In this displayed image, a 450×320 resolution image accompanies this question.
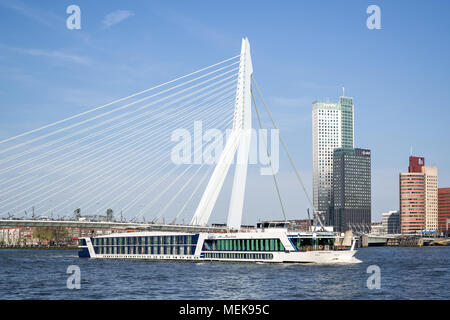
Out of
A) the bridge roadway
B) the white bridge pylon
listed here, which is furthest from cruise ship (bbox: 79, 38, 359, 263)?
the bridge roadway

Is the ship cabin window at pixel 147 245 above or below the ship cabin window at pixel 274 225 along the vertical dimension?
below

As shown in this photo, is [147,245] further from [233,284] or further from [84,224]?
[233,284]

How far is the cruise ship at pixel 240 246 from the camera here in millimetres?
52125

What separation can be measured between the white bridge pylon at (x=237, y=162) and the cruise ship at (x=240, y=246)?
12.2 ft

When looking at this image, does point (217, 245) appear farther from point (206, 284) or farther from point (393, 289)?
point (393, 289)

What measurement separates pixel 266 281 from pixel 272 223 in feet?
67.1

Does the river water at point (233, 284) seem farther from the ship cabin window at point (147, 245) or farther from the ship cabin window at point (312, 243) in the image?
the ship cabin window at point (147, 245)

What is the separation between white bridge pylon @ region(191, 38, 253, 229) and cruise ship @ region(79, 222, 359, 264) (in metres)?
3.72

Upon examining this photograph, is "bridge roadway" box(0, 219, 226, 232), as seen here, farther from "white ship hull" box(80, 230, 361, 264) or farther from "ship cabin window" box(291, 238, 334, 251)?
"ship cabin window" box(291, 238, 334, 251)

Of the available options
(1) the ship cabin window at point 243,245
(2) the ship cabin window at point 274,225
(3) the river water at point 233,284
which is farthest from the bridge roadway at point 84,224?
(3) the river water at point 233,284

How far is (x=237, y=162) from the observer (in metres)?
52.5

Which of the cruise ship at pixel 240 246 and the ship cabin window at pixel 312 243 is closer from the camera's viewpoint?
the cruise ship at pixel 240 246

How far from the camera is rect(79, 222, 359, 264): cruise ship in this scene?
5212 cm
